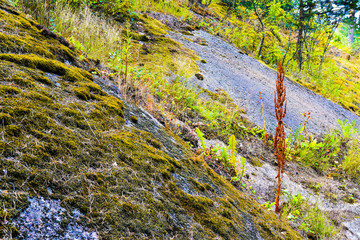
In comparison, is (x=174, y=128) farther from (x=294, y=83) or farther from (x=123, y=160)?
(x=294, y=83)

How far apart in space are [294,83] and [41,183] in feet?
A: 35.7

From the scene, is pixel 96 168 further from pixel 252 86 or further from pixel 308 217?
pixel 252 86

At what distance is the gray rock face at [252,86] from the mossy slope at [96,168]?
4124 mm

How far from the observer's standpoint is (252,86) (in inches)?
295

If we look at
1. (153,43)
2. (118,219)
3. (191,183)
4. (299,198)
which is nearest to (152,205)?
(118,219)

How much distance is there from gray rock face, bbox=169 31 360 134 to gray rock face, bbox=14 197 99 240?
5.32m

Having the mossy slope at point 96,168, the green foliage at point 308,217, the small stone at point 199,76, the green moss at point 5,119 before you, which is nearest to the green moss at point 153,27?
the small stone at point 199,76

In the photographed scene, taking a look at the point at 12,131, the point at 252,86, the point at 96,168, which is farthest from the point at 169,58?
the point at 12,131

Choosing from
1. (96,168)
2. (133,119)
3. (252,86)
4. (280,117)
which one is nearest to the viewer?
(96,168)

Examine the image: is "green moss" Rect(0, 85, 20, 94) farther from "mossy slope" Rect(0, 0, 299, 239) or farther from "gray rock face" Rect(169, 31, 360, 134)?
"gray rock face" Rect(169, 31, 360, 134)

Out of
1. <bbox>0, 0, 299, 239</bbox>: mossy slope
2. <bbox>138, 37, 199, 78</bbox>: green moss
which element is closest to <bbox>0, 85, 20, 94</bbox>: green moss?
<bbox>0, 0, 299, 239</bbox>: mossy slope

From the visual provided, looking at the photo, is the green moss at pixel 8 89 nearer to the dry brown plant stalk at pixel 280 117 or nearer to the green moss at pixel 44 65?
the green moss at pixel 44 65

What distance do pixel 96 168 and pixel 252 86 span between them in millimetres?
6973

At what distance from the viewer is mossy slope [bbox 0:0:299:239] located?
108 centimetres
